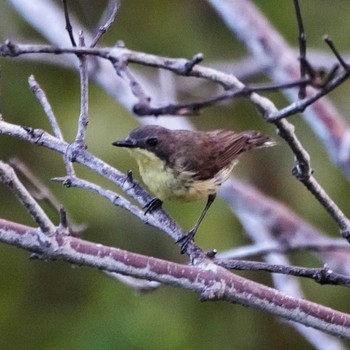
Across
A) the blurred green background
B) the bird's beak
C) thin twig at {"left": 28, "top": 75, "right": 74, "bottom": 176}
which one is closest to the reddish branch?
thin twig at {"left": 28, "top": 75, "right": 74, "bottom": 176}

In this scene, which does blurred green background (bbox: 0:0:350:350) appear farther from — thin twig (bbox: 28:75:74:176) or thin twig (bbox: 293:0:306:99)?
thin twig (bbox: 293:0:306:99)

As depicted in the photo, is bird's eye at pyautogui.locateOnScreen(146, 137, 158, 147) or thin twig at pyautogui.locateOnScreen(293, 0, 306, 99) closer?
thin twig at pyautogui.locateOnScreen(293, 0, 306, 99)

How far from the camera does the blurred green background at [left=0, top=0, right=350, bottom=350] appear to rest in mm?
6164

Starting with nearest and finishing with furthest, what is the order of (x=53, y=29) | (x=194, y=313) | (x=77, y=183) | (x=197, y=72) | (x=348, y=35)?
(x=197, y=72) < (x=77, y=183) < (x=53, y=29) < (x=194, y=313) < (x=348, y=35)

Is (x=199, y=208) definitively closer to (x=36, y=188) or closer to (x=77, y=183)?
(x=36, y=188)

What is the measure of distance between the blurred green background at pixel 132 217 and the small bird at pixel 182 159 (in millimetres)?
1273

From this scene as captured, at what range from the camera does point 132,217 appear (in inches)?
255

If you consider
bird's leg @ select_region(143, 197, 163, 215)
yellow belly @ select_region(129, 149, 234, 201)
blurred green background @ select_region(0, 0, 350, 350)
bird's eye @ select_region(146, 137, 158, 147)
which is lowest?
bird's leg @ select_region(143, 197, 163, 215)

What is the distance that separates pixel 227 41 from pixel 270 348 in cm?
256

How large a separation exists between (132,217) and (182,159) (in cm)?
228

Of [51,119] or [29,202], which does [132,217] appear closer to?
[51,119]

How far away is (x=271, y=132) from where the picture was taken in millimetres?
6867

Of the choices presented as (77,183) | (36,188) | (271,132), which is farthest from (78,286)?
(77,183)

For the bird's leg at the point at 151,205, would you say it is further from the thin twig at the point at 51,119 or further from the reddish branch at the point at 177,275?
the reddish branch at the point at 177,275
